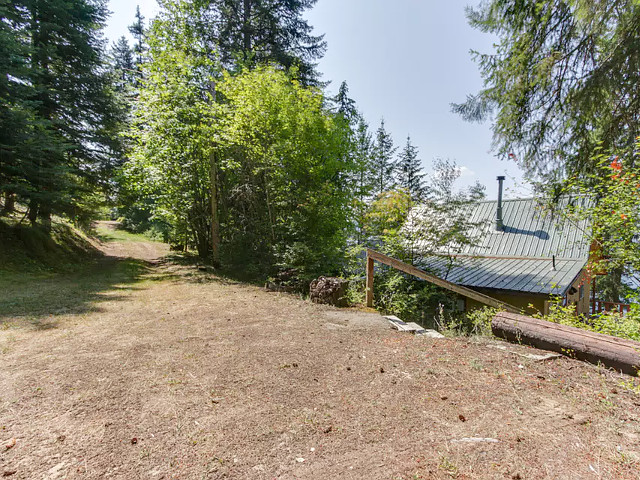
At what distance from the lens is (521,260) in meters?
11.1

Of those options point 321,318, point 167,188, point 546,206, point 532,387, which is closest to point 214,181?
point 167,188

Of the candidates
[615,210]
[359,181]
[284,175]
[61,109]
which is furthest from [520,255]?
[61,109]

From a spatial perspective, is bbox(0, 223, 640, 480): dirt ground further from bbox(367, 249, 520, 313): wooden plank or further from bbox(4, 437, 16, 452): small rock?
bbox(367, 249, 520, 313): wooden plank

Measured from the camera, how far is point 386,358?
10.9 feet

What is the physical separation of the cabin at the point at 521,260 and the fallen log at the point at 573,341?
304 cm

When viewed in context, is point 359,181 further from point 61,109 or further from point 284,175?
point 61,109

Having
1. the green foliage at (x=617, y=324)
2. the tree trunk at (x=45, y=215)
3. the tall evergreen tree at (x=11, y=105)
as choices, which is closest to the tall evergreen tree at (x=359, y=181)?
the green foliage at (x=617, y=324)

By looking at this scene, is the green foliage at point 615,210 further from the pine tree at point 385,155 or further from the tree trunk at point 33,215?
the pine tree at point 385,155

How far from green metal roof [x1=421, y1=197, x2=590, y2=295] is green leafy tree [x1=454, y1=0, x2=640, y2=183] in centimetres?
128

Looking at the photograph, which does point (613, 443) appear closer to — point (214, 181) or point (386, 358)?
point (386, 358)

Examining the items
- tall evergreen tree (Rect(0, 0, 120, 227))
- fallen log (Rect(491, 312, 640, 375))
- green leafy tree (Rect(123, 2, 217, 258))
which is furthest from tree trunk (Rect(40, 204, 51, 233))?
fallen log (Rect(491, 312, 640, 375))

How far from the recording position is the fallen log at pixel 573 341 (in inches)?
109

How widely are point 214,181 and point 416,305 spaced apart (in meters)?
7.38

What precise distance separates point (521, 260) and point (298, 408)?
1154 centimetres
